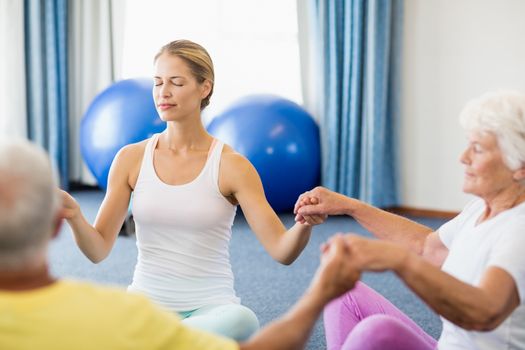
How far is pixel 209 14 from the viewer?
5.39m

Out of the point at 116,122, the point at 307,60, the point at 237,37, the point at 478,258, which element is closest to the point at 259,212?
the point at 478,258

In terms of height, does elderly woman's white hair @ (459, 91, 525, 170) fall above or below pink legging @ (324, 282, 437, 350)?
above

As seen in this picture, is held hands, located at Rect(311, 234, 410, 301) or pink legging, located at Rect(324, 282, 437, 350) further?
pink legging, located at Rect(324, 282, 437, 350)

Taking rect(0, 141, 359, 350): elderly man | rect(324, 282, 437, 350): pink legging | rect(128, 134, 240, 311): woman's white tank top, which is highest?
rect(0, 141, 359, 350): elderly man

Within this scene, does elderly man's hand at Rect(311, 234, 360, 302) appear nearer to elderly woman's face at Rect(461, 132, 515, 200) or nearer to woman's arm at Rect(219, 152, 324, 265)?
elderly woman's face at Rect(461, 132, 515, 200)

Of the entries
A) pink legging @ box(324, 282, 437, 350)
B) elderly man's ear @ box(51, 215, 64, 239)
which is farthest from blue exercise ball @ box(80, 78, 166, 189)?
elderly man's ear @ box(51, 215, 64, 239)

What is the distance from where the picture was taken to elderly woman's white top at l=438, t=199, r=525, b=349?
4.58ft

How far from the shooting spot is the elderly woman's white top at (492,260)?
140cm

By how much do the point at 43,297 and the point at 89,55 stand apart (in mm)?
4993

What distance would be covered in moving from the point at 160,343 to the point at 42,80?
4.86 m

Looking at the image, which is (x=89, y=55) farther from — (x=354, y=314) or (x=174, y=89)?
(x=354, y=314)

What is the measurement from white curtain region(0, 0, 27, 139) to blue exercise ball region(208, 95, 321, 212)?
1675mm

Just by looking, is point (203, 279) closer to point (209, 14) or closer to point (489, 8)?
point (489, 8)

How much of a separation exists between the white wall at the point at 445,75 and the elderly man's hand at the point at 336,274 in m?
3.45
